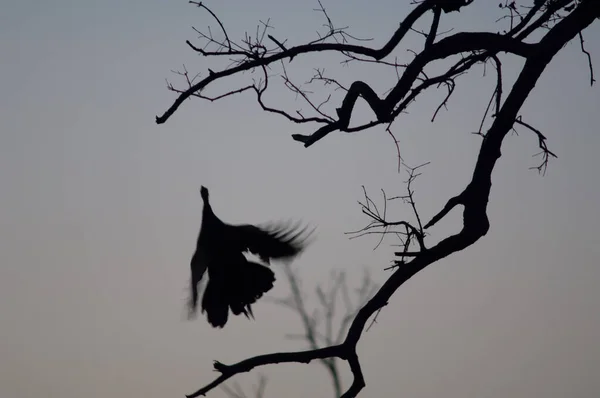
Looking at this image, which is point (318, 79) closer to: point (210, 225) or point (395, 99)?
point (395, 99)

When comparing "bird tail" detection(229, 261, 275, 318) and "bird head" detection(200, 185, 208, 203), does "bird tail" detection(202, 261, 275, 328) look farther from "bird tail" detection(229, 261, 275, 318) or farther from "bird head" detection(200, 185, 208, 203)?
"bird head" detection(200, 185, 208, 203)

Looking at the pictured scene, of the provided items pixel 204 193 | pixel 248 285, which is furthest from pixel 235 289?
pixel 204 193

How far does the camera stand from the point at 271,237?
180 inches

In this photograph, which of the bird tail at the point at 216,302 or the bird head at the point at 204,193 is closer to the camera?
the bird tail at the point at 216,302

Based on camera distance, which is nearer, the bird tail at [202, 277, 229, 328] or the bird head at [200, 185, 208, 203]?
the bird tail at [202, 277, 229, 328]

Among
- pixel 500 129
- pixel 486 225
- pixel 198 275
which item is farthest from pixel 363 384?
pixel 198 275

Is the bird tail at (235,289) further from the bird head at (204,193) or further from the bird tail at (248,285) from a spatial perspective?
the bird head at (204,193)

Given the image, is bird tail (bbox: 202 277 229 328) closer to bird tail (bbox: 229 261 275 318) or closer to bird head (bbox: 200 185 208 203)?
bird tail (bbox: 229 261 275 318)

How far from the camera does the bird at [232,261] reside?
164 inches

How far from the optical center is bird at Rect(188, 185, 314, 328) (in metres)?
4.16

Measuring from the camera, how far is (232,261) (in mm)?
4379

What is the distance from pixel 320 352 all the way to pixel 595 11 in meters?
1.88

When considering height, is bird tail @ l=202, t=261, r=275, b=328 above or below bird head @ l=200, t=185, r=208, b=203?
below

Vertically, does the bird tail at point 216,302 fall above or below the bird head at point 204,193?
below
